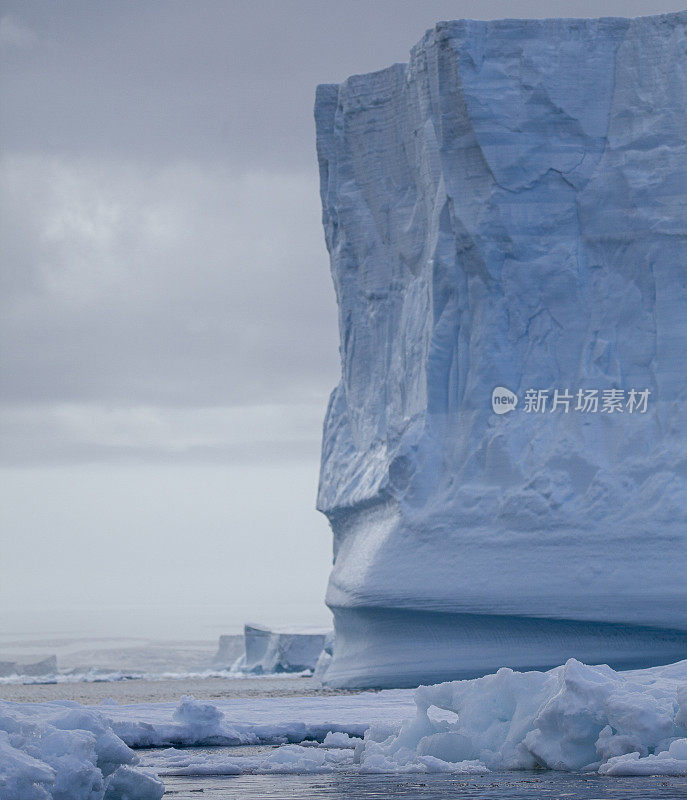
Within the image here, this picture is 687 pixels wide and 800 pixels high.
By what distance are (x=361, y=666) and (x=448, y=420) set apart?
→ 305 centimetres

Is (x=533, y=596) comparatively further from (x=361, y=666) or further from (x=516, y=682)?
(x=516, y=682)

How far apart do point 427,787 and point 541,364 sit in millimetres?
8531

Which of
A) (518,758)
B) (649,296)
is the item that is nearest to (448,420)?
(649,296)

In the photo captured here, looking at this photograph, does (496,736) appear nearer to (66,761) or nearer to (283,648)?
(66,761)

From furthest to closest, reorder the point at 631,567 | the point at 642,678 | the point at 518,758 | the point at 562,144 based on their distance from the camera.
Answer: the point at 562,144, the point at 631,567, the point at 642,678, the point at 518,758

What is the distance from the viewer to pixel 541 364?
1434cm

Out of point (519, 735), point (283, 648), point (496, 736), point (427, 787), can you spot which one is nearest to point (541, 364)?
point (496, 736)

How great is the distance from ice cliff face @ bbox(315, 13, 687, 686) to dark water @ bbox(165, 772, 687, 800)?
6950 mm

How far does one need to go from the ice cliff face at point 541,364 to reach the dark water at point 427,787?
22.8ft

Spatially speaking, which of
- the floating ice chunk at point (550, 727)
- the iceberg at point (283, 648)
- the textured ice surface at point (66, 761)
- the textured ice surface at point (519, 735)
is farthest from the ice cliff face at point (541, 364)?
the iceberg at point (283, 648)

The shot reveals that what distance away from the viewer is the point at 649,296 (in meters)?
14.3

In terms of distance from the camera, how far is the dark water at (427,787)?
19.1 feet

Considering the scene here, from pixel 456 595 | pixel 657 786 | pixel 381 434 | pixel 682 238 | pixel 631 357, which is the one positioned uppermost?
pixel 682 238

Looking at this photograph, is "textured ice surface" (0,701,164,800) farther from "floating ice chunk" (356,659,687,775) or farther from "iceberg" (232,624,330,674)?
"iceberg" (232,624,330,674)
